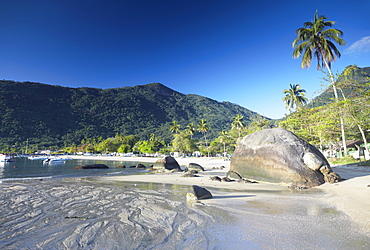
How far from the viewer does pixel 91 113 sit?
163375 mm

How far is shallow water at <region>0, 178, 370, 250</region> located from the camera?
3959 millimetres

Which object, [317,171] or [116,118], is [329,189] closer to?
[317,171]

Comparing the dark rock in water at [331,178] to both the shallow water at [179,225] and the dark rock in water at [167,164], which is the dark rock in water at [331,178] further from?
the dark rock in water at [167,164]

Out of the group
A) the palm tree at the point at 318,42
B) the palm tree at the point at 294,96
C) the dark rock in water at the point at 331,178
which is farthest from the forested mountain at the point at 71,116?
the dark rock in water at the point at 331,178

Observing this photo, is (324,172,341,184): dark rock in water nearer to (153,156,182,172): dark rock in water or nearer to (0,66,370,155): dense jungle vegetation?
(153,156,182,172): dark rock in water

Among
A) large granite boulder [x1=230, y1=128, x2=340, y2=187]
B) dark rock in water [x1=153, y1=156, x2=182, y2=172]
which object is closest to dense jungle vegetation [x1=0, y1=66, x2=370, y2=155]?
dark rock in water [x1=153, y1=156, x2=182, y2=172]

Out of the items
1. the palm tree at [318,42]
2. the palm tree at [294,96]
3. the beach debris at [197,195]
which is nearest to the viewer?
the beach debris at [197,195]

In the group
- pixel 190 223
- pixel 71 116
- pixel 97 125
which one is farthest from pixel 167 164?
pixel 71 116

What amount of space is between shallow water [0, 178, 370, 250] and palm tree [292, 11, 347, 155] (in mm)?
22661

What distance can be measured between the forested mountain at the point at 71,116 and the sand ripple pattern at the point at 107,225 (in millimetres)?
90181

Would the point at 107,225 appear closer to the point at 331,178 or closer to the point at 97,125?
the point at 331,178

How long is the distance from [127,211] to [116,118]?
17227 cm

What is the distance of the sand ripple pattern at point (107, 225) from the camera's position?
13.4ft

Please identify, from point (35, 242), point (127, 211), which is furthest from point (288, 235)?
point (35, 242)
